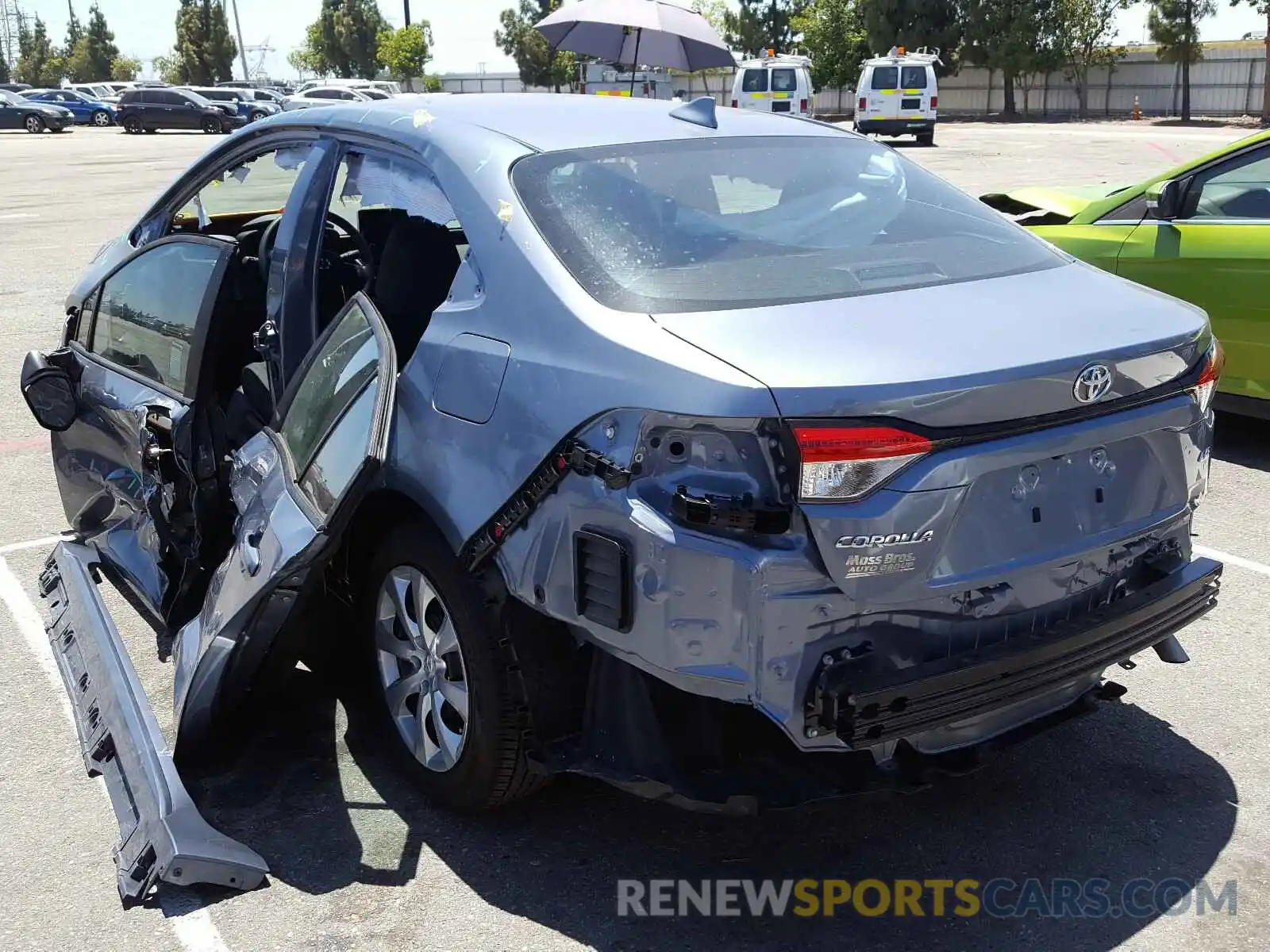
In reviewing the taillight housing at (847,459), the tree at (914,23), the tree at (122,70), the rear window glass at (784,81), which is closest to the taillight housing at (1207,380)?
the taillight housing at (847,459)

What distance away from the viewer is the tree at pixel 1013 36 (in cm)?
5128

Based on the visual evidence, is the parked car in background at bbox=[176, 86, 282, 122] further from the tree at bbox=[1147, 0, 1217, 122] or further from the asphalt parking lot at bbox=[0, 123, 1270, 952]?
the asphalt parking lot at bbox=[0, 123, 1270, 952]

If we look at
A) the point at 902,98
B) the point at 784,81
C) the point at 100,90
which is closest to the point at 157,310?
the point at 902,98

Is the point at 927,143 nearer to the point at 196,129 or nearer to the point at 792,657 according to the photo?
the point at 196,129

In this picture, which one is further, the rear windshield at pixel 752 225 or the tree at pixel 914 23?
the tree at pixel 914 23

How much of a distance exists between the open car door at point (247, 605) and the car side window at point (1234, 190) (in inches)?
187

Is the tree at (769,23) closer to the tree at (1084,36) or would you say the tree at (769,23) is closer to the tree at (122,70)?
the tree at (1084,36)

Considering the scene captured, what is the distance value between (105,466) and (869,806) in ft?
10.2

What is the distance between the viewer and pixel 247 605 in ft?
10.5

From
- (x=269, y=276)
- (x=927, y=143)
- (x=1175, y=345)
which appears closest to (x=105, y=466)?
(x=269, y=276)

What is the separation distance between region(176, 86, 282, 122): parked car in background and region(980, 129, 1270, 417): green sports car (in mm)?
42778

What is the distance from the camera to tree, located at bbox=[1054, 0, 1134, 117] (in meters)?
51.2

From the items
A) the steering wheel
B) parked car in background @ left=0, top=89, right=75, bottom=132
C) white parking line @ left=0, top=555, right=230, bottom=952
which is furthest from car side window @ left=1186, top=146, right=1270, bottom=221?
parked car in background @ left=0, top=89, right=75, bottom=132

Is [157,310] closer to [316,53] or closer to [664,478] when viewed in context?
[664,478]
